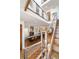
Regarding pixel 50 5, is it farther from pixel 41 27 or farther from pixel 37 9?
pixel 41 27

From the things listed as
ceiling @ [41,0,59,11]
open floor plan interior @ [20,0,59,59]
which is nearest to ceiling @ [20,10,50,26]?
open floor plan interior @ [20,0,59,59]

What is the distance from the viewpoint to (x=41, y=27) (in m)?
1.32

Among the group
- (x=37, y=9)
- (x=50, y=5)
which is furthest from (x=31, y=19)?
(x=50, y=5)

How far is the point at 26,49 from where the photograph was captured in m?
1.26

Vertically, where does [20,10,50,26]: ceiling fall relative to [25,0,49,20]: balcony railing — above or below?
below

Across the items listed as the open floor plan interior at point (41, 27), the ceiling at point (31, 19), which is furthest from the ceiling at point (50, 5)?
the ceiling at point (31, 19)

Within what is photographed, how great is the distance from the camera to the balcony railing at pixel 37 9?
130 cm

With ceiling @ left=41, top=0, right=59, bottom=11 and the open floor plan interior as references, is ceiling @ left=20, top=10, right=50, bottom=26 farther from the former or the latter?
ceiling @ left=41, top=0, right=59, bottom=11

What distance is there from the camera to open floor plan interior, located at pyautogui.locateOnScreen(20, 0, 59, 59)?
1.27 metres

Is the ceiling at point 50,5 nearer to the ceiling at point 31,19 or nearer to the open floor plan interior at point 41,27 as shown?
the open floor plan interior at point 41,27

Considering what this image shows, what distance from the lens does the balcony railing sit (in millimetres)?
1300
